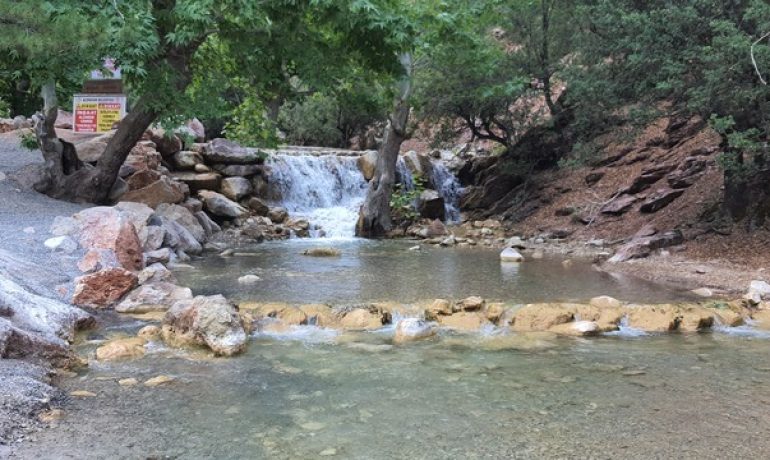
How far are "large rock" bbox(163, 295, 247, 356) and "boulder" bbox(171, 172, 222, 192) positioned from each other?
35.7ft

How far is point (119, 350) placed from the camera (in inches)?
214

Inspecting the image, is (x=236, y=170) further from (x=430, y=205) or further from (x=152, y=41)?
(x=152, y=41)

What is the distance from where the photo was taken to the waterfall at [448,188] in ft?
63.5

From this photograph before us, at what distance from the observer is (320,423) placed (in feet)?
13.6

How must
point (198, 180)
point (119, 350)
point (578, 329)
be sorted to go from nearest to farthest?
point (119, 350) → point (578, 329) → point (198, 180)

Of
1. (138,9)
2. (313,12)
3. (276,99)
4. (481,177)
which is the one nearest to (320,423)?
(138,9)

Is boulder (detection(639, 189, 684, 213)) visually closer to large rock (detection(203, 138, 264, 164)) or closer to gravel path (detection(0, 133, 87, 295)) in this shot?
large rock (detection(203, 138, 264, 164))

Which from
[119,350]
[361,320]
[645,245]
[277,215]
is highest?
[645,245]

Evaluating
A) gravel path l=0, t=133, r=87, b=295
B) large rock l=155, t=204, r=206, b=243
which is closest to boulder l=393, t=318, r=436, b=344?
gravel path l=0, t=133, r=87, b=295

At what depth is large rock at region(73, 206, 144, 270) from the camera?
8.73 meters

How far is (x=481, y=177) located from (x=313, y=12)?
39.3ft

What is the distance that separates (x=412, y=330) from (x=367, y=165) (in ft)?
47.0

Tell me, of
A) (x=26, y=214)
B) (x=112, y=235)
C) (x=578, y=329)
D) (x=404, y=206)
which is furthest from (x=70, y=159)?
(x=578, y=329)

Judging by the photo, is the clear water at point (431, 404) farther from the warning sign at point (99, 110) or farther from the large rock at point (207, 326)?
the warning sign at point (99, 110)
